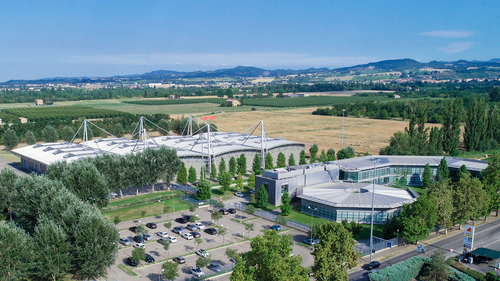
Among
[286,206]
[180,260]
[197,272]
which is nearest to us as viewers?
[197,272]

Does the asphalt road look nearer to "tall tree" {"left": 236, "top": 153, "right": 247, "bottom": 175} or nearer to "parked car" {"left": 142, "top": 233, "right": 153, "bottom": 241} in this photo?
"parked car" {"left": 142, "top": 233, "right": 153, "bottom": 241}

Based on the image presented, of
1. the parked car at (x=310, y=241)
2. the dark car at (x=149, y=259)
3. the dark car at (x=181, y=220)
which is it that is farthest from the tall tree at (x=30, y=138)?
the parked car at (x=310, y=241)

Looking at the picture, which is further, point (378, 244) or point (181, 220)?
point (181, 220)

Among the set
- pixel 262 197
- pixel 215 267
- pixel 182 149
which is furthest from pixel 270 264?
pixel 182 149

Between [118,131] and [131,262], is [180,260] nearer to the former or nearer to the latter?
[131,262]

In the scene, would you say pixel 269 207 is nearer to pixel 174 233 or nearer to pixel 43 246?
pixel 174 233

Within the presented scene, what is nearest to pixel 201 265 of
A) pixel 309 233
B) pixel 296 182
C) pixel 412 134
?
pixel 309 233
